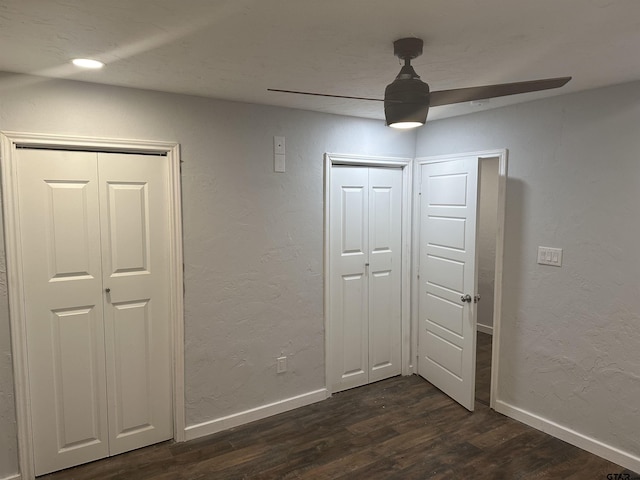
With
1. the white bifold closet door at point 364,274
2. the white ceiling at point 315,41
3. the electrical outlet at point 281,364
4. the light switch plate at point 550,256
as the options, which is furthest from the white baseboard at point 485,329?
the white ceiling at point 315,41

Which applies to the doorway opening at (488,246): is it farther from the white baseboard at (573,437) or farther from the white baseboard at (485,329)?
the white baseboard at (573,437)

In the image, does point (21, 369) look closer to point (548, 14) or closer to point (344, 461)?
point (344, 461)

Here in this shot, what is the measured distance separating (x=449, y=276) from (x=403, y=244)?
538mm

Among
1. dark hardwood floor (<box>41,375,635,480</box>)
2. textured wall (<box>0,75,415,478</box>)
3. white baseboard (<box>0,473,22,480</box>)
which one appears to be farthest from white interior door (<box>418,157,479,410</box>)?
white baseboard (<box>0,473,22,480</box>)

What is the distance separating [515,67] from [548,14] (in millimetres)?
615

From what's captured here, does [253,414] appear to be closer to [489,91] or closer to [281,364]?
[281,364]

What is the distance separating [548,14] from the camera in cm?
149

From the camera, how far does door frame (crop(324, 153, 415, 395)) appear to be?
3.28 m

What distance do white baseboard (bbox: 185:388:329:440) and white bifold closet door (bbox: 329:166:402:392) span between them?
0.20 meters

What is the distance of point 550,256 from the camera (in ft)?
9.21

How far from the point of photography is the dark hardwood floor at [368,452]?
8.21ft

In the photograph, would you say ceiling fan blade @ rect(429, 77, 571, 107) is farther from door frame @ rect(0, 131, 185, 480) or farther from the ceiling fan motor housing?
door frame @ rect(0, 131, 185, 480)

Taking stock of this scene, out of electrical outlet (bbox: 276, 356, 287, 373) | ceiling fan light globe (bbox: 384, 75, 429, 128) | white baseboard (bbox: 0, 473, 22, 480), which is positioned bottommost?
white baseboard (bbox: 0, 473, 22, 480)

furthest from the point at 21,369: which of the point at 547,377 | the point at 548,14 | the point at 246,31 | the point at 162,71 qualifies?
the point at 547,377
